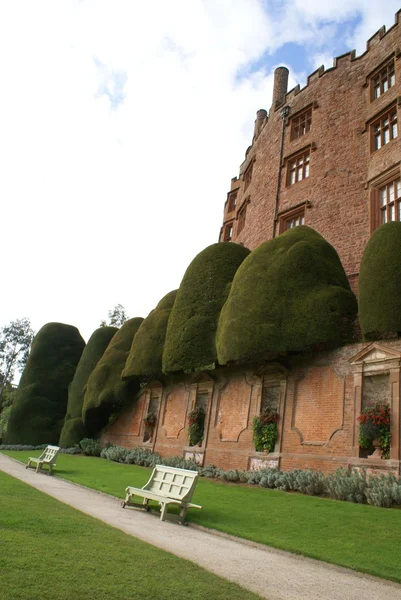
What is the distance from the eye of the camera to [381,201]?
19.6 m

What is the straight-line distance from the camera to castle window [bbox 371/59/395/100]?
2123cm

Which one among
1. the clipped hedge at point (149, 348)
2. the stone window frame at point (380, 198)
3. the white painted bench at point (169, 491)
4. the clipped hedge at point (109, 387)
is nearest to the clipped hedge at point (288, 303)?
the stone window frame at point (380, 198)

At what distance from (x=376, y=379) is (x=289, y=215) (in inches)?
481

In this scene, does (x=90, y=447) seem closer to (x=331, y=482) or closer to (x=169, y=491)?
(x=331, y=482)

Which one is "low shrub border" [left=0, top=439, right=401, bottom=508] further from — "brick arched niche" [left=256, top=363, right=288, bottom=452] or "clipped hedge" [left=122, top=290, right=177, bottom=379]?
"clipped hedge" [left=122, top=290, right=177, bottom=379]

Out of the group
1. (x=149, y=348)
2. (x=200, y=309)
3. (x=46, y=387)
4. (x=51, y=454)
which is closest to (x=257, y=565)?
(x=51, y=454)

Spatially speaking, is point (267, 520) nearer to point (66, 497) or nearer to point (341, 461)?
point (66, 497)

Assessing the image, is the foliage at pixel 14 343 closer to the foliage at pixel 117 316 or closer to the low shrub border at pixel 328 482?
the foliage at pixel 117 316

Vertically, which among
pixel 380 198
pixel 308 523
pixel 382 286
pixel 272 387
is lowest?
pixel 308 523

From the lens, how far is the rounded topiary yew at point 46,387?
2962 cm

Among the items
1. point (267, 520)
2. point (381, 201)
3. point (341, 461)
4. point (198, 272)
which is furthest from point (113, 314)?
point (267, 520)

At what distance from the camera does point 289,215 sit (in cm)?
2338

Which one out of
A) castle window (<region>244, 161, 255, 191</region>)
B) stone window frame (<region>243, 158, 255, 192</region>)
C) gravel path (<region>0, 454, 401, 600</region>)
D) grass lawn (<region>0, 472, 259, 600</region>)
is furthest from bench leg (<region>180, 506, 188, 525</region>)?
castle window (<region>244, 161, 255, 191</region>)

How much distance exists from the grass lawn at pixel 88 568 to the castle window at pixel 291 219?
18.8 m
